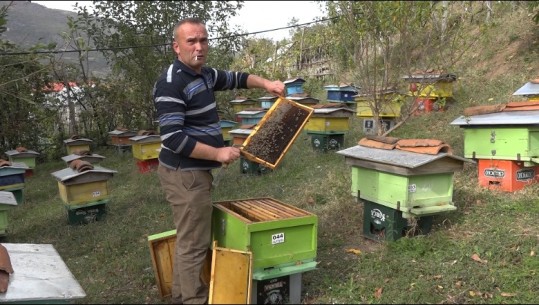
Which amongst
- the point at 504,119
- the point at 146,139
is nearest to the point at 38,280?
the point at 504,119

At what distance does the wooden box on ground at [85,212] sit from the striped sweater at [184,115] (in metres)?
3.85

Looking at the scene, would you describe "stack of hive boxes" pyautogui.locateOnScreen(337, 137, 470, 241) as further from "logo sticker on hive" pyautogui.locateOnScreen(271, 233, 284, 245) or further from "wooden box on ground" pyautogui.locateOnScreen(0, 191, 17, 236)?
"wooden box on ground" pyautogui.locateOnScreen(0, 191, 17, 236)

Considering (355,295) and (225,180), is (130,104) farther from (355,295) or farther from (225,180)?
(355,295)

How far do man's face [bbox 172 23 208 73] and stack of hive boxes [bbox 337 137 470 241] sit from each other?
211cm

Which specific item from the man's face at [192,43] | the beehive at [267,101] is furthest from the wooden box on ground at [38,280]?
the beehive at [267,101]

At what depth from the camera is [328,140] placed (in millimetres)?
8930

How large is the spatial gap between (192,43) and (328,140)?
6166mm

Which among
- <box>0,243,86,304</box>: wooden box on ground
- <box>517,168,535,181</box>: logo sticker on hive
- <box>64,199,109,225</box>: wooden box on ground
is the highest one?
<box>517,168,535,181</box>: logo sticker on hive

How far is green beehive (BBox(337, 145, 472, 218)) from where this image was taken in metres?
4.18

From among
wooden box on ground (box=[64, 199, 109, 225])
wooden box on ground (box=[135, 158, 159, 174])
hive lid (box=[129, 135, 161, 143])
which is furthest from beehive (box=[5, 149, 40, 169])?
wooden box on ground (box=[64, 199, 109, 225])

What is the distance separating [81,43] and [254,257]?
40.3 ft

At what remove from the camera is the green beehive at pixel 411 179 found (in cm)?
418

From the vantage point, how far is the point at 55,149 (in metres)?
13.7

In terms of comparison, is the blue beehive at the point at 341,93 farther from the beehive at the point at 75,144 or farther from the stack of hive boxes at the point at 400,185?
the stack of hive boxes at the point at 400,185
